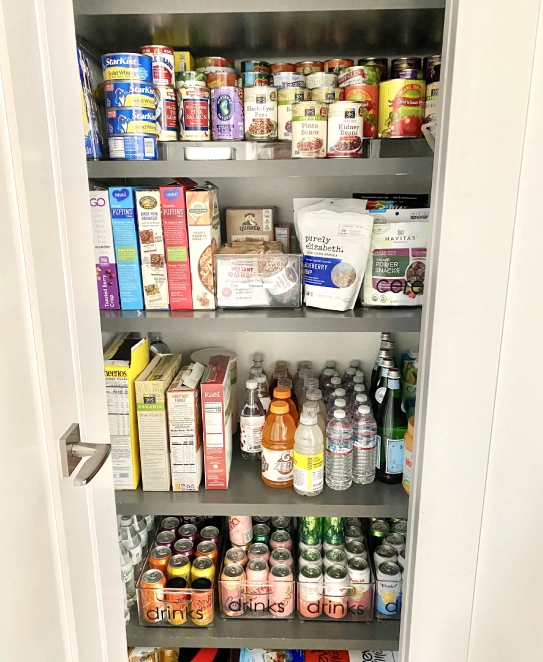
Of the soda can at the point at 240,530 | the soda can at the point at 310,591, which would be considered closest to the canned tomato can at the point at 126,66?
the soda can at the point at 240,530

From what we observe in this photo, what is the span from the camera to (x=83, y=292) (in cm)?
89

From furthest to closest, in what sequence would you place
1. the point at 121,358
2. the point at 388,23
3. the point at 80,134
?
the point at 121,358, the point at 388,23, the point at 80,134

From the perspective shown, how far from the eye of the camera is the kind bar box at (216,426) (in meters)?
1.27

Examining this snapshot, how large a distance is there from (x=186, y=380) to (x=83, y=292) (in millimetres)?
465

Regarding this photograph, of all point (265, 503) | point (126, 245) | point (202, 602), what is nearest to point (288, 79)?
point (126, 245)

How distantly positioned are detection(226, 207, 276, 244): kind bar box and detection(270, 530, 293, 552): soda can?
0.77 metres

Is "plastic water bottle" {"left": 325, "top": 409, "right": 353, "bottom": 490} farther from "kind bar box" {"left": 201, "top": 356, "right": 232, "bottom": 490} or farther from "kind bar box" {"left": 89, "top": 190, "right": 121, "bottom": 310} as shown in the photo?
"kind bar box" {"left": 89, "top": 190, "right": 121, "bottom": 310}

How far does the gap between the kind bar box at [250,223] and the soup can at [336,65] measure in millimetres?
333

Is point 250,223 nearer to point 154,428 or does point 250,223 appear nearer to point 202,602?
point 154,428

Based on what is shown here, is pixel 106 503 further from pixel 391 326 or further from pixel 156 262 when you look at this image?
pixel 391 326

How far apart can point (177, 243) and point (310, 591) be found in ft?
2.92

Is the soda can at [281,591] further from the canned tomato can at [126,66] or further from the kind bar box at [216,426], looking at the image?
the canned tomato can at [126,66]

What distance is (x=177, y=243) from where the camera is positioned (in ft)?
3.92

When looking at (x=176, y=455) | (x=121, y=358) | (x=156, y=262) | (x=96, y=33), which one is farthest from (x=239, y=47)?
(x=176, y=455)
